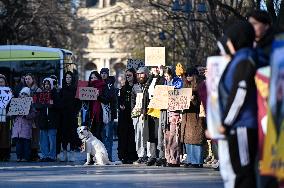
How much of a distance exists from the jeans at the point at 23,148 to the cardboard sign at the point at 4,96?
86cm

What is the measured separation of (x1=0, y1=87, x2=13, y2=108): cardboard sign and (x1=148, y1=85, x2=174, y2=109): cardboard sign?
374 cm

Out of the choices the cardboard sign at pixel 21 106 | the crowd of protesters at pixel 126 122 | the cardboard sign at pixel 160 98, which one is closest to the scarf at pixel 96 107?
the crowd of protesters at pixel 126 122

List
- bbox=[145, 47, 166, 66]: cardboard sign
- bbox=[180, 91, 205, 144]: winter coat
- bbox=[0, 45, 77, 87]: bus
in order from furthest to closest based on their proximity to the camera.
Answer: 1. bbox=[0, 45, 77, 87]: bus
2. bbox=[145, 47, 166, 66]: cardboard sign
3. bbox=[180, 91, 205, 144]: winter coat

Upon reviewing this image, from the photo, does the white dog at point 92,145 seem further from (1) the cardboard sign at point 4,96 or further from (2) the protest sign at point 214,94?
(2) the protest sign at point 214,94

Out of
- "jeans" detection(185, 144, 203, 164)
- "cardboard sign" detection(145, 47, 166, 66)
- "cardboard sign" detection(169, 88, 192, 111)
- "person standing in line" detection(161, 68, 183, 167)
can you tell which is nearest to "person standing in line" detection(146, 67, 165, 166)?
"person standing in line" detection(161, 68, 183, 167)

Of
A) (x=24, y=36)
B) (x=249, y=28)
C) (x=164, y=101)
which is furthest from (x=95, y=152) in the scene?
(x=24, y=36)

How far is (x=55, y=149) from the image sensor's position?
2191 centimetres

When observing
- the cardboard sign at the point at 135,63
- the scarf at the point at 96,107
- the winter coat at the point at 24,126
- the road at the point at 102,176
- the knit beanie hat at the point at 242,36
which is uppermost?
the cardboard sign at the point at 135,63

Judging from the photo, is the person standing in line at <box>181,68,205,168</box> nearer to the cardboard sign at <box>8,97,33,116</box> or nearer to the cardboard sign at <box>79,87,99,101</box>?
the cardboard sign at <box>79,87,99,101</box>

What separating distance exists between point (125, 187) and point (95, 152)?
558 centimetres

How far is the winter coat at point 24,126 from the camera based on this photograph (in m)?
21.9

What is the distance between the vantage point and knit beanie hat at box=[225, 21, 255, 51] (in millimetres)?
8859

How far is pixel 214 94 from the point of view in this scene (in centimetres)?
890

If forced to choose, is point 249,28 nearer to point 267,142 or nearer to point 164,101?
point 267,142
